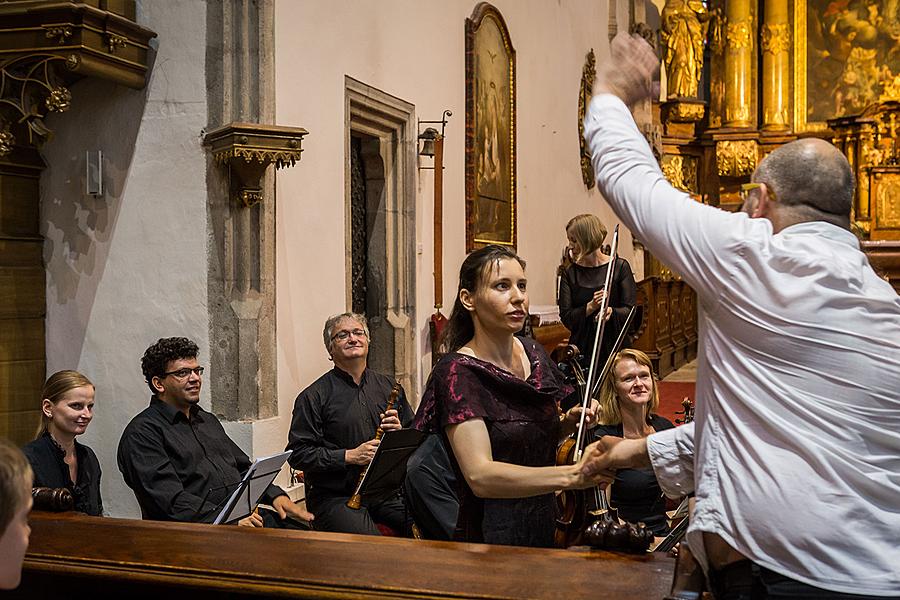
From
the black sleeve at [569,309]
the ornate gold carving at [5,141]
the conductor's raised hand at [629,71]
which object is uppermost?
the ornate gold carving at [5,141]

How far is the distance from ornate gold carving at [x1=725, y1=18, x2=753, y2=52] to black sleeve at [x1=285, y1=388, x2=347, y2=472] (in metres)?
16.9

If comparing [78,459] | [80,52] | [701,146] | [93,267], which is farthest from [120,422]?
[701,146]

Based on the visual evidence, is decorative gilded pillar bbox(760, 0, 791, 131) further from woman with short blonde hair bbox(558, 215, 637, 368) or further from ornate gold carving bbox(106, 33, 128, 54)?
ornate gold carving bbox(106, 33, 128, 54)

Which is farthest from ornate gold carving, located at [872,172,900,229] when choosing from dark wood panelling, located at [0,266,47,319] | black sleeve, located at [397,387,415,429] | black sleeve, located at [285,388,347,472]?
dark wood panelling, located at [0,266,47,319]

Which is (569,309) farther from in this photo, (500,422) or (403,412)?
(500,422)

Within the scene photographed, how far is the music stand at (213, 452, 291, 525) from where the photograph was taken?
4137 mm

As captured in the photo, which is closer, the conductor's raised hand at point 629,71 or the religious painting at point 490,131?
the conductor's raised hand at point 629,71

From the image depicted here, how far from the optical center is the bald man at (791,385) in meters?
1.82

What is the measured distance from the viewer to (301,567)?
2.63 meters

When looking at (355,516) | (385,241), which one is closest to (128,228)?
(355,516)

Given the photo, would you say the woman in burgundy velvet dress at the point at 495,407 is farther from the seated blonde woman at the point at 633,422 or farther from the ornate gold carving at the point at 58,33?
the ornate gold carving at the point at 58,33

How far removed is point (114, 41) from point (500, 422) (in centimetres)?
381

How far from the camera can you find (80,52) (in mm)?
5539

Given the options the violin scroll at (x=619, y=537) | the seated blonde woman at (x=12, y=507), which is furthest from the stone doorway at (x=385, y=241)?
the seated blonde woman at (x=12, y=507)
